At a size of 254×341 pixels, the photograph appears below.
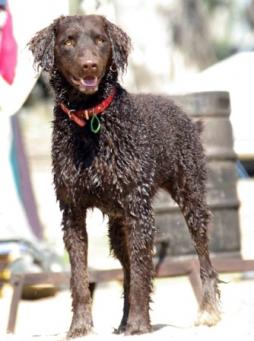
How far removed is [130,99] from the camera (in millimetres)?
8531

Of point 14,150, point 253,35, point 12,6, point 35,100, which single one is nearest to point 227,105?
point 12,6

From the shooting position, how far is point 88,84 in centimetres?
799

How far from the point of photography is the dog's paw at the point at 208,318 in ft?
29.3

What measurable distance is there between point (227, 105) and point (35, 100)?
25685mm

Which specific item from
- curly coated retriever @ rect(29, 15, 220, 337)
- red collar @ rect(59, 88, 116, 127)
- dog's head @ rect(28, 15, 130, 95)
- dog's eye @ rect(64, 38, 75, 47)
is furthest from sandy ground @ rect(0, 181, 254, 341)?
dog's eye @ rect(64, 38, 75, 47)

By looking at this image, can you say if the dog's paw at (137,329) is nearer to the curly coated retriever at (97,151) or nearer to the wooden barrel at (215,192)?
the curly coated retriever at (97,151)

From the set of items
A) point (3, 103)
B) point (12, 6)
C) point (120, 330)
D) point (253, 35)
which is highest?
point (253, 35)

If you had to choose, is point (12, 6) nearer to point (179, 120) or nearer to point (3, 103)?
point (3, 103)

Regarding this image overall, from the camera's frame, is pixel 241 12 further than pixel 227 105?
Yes

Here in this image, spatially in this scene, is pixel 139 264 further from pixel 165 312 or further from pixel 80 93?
pixel 165 312

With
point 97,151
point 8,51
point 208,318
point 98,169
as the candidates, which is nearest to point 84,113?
point 97,151

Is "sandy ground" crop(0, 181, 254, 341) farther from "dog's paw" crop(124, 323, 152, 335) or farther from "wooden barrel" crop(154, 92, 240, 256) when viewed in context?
"wooden barrel" crop(154, 92, 240, 256)

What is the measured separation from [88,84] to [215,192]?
5.50 m

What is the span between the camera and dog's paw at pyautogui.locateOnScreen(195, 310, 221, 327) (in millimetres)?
8930
